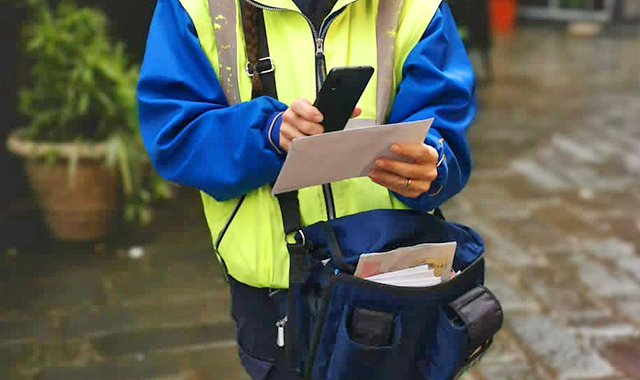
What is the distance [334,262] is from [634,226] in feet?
11.4

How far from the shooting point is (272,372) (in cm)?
191

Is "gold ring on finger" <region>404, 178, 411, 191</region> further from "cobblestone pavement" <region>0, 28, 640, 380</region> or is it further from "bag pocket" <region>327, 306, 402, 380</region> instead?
"cobblestone pavement" <region>0, 28, 640, 380</region>

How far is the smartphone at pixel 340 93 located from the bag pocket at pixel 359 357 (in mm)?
367

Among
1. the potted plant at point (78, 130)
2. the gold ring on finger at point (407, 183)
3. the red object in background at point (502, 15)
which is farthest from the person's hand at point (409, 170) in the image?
the red object in background at point (502, 15)

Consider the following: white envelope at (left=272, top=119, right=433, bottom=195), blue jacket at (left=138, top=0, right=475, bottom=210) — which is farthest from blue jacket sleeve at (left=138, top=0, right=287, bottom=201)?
white envelope at (left=272, top=119, right=433, bottom=195)

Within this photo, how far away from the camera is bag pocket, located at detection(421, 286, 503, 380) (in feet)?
5.65

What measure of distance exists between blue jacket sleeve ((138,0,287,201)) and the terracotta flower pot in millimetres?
2606

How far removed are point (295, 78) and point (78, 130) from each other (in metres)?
2.87

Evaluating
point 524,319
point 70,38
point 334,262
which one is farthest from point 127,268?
point 334,262

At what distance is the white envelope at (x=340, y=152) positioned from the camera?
1487 mm

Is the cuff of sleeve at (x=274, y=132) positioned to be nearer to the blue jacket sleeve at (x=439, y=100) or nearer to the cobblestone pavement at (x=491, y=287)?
the blue jacket sleeve at (x=439, y=100)

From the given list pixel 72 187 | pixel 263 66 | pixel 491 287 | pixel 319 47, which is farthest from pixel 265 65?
pixel 72 187

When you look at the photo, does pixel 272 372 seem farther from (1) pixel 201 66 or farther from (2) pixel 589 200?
(2) pixel 589 200

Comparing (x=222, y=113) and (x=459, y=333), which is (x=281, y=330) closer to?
(x=459, y=333)
